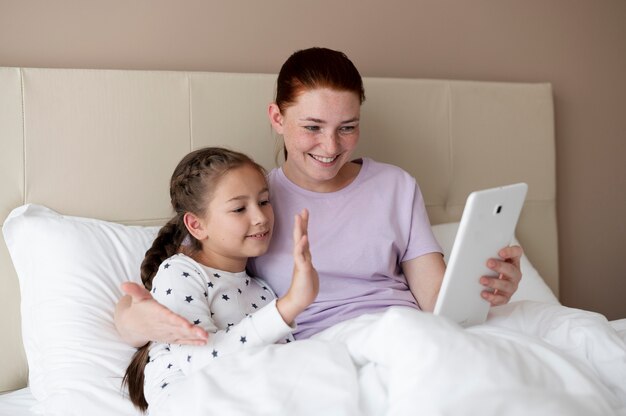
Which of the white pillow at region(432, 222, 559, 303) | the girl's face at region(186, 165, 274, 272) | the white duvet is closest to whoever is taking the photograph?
the white duvet

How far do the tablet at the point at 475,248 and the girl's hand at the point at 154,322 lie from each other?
443mm

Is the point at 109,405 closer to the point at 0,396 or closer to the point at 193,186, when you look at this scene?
the point at 0,396

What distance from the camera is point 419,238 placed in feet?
5.59

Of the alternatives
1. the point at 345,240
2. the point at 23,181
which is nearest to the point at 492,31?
the point at 345,240

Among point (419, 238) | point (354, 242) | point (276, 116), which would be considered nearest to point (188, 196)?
point (276, 116)

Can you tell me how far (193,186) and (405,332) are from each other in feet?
2.15

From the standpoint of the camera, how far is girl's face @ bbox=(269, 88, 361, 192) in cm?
160

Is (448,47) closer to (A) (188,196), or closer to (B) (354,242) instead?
(B) (354,242)

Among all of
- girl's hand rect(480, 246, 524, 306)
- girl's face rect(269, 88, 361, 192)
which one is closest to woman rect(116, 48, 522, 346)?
girl's face rect(269, 88, 361, 192)

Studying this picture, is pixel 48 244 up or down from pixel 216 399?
up

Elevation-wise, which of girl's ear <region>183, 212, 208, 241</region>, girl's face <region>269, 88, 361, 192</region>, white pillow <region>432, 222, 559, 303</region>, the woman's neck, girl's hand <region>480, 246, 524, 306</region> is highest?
girl's face <region>269, 88, 361, 192</region>

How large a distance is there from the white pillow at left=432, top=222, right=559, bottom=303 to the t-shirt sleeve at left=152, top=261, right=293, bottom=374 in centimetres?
85

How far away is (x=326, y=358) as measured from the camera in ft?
3.81

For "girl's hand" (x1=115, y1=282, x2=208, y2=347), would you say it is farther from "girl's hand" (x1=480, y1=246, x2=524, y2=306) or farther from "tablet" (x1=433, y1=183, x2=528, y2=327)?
"girl's hand" (x1=480, y1=246, x2=524, y2=306)
